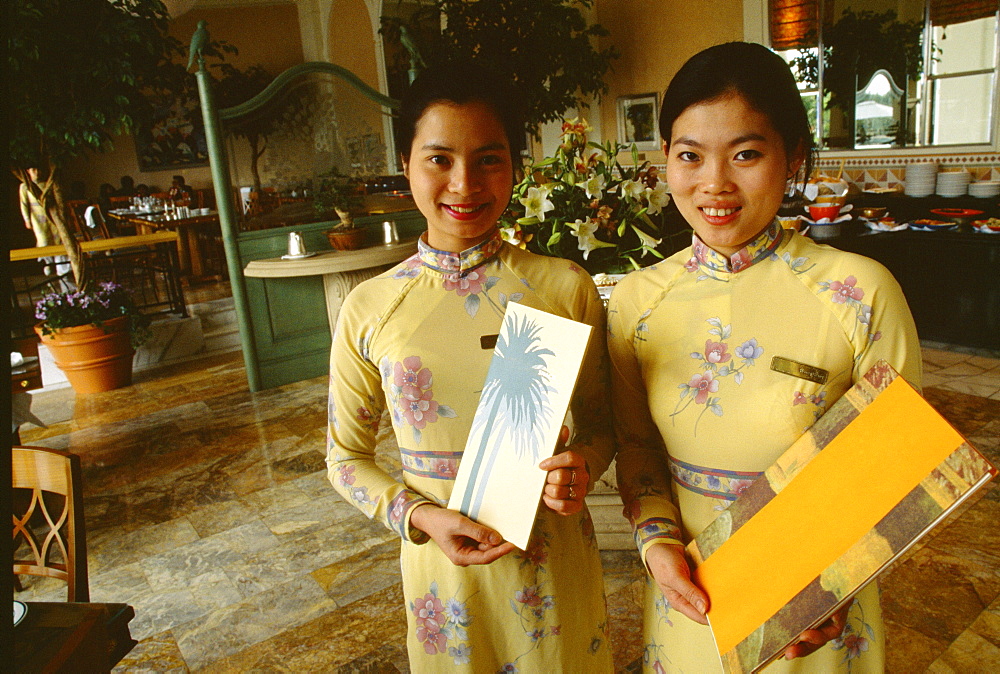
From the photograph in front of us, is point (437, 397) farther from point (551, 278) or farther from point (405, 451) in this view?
point (551, 278)

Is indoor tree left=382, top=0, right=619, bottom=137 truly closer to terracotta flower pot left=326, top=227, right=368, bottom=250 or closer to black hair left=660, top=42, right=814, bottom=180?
terracotta flower pot left=326, top=227, right=368, bottom=250

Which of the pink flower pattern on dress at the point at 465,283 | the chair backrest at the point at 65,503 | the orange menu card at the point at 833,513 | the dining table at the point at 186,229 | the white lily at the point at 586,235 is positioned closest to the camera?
the orange menu card at the point at 833,513

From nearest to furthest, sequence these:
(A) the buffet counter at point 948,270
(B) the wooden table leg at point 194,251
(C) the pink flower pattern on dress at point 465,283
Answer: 1. (C) the pink flower pattern on dress at point 465,283
2. (A) the buffet counter at point 948,270
3. (B) the wooden table leg at point 194,251

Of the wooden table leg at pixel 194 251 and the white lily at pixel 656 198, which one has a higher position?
the white lily at pixel 656 198

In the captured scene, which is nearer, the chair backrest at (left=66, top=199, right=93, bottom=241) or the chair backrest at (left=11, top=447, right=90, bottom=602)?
the chair backrest at (left=11, top=447, right=90, bottom=602)

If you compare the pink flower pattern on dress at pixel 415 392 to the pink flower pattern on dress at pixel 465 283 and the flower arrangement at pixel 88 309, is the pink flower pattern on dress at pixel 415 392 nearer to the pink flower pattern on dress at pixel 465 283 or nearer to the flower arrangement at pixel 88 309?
the pink flower pattern on dress at pixel 465 283

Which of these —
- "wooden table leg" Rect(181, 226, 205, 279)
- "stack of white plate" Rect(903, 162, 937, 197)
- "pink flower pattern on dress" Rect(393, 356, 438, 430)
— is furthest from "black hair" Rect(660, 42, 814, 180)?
"wooden table leg" Rect(181, 226, 205, 279)

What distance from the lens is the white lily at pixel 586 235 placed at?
2.05 m

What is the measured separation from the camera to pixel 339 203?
482cm

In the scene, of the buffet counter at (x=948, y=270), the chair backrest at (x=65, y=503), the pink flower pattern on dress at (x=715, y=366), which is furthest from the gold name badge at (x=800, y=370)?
the buffet counter at (x=948, y=270)

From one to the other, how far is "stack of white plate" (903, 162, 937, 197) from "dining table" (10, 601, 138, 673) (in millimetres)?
5198

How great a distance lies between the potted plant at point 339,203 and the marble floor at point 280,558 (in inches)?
46.5

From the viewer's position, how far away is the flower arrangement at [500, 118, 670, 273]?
2092 millimetres

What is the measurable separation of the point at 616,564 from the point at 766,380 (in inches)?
64.7
